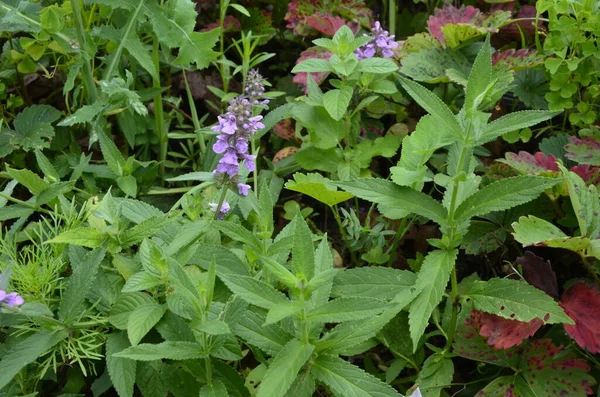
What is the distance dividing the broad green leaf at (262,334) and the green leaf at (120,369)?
0.23 m

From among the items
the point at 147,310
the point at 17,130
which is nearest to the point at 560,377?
the point at 147,310

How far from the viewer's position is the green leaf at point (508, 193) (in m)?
1.33

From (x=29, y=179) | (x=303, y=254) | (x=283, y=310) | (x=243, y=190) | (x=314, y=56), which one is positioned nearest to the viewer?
(x=283, y=310)

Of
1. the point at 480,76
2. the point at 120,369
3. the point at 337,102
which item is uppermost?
the point at 480,76

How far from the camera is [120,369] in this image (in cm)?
135

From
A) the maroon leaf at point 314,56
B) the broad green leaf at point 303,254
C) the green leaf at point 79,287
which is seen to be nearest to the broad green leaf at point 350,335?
the broad green leaf at point 303,254

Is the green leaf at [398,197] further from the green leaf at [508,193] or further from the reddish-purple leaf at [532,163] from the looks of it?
the reddish-purple leaf at [532,163]

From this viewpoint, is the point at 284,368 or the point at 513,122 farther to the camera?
the point at 513,122

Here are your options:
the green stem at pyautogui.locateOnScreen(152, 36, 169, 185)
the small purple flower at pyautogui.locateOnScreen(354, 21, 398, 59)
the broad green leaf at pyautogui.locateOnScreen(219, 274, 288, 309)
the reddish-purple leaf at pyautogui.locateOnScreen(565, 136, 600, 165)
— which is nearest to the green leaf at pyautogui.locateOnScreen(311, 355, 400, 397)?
the broad green leaf at pyautogui.locateOnScreen(219, 274, 288, 309)

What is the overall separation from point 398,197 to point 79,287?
69 cm

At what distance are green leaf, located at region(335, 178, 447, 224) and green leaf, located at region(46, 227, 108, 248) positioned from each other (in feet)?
1.86

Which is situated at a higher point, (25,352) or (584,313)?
(584,313)

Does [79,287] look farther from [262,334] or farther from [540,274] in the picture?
[540,274]

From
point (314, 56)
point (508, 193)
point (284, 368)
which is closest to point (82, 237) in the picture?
point (284, 368)
